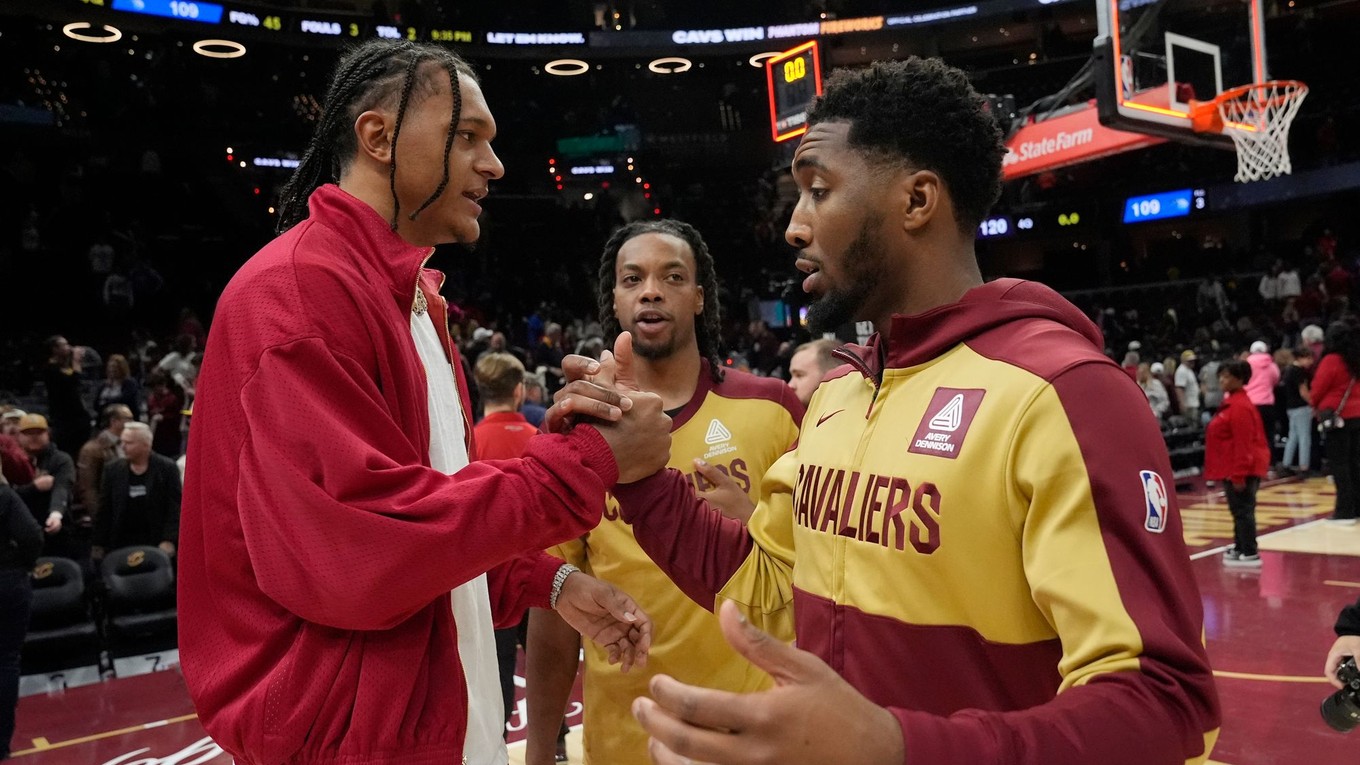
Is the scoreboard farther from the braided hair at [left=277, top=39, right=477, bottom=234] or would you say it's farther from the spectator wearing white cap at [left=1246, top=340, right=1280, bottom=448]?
the spectator wearing white cap at [left=1246, top=340, right=1280, bottom=448]

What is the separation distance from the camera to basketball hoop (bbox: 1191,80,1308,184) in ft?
30.3

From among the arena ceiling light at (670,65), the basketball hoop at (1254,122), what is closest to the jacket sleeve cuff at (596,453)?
the basketball hoop at (1254,122)

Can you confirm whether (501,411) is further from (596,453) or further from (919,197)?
(919,197)

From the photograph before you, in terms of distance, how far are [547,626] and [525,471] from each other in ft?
5.74

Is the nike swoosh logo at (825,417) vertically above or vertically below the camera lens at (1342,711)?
above

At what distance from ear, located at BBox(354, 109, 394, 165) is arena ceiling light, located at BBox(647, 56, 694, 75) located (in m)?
24.6

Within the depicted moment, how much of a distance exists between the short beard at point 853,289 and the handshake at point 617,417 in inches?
13.2

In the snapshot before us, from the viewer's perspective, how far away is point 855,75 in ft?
6.14

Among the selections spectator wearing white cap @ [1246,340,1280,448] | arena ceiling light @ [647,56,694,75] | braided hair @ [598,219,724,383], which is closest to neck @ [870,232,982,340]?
braided hair @ [598,219,724,383]

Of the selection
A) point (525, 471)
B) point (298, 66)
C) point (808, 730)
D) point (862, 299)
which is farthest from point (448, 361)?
point (298, 66)

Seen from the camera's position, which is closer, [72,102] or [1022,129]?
[1022,129]

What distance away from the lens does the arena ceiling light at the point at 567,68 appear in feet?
84.5

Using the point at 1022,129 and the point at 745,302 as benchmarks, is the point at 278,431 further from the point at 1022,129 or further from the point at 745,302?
the point at 745,302

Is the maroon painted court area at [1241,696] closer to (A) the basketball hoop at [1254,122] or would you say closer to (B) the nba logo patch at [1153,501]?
(A) the basketball hoop at [1254,122]
